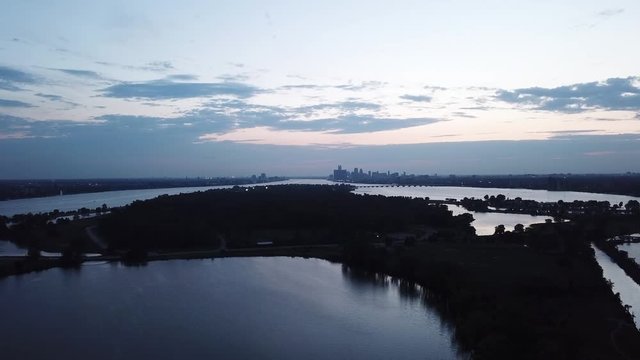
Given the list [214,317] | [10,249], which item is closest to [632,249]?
[214,317]

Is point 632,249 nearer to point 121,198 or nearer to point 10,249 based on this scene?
point 10,249

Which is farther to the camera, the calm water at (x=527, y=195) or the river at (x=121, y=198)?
the calm water at (x=527, y=195)

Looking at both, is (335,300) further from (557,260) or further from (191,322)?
(557,260)

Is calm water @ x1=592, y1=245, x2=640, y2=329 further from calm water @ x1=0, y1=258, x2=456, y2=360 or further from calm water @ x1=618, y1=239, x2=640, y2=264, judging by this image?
Answer: calm water @ x1=0, y1=258, x2=456, y2=360

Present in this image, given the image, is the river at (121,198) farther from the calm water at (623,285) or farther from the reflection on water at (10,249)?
the calm water at (623,285)

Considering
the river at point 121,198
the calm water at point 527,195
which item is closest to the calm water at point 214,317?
the river at point 121,198
